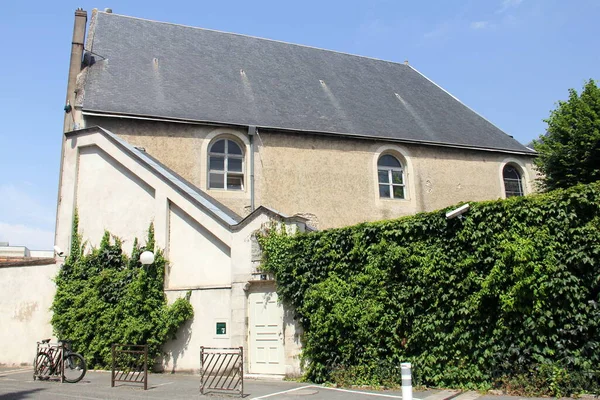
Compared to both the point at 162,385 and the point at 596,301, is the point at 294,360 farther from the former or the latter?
the point at 596,301

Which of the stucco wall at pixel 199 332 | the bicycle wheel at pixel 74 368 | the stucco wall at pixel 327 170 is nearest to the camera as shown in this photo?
the bicycle wheel at pixel 74 368

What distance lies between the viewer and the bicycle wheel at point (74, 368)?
9.80m

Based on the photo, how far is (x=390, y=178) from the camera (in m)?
17.5

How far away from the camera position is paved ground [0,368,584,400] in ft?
25.8

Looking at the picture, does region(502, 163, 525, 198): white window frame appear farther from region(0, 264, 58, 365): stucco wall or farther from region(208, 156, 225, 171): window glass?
region(0, 264, 58, 365): stucco wall

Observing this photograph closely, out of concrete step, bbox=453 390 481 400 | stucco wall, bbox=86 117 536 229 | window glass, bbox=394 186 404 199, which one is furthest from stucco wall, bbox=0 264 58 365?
window glass, bbox=394 186 404 199

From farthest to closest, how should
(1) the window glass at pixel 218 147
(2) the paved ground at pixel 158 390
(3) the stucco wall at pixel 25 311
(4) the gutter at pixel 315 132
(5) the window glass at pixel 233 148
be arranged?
(5) the window glass at pixel 233 148
(1) the window glass at pixel 218 147
(4) the gutter at pixel 315 132
(3) the stucco wall at pixel 25 311
(2) the paved ground at pixel 158 390

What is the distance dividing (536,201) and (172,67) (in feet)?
45.6

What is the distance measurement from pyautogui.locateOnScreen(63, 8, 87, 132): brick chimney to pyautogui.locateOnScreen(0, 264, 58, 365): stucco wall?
510 cm

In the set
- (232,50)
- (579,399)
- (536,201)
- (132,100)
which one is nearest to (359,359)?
(579,399)

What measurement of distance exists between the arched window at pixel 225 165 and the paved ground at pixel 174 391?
6.81m

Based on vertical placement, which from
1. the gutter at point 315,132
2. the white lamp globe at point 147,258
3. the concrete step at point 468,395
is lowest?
the concrete step at point 468,395

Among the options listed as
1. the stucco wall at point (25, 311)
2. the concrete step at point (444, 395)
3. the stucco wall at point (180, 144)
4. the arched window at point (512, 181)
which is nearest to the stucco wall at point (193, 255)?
the stucco wall at point (180, 144)

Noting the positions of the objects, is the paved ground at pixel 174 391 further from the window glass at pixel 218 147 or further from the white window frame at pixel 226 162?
the window glass at pixel 218 147
